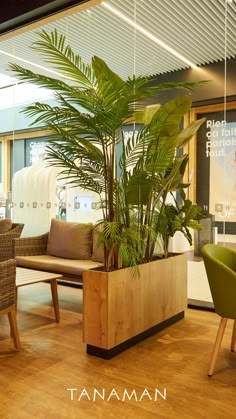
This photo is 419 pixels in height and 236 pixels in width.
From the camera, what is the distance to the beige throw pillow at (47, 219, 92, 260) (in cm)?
450

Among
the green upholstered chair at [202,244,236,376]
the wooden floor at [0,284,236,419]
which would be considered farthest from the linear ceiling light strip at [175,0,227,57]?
the wooden floor at [0,284,236,419]

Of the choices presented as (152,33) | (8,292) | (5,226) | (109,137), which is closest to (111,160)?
(109,137)

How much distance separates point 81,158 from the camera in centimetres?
289

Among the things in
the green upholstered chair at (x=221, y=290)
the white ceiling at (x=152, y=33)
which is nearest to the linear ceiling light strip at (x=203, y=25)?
the white ceiling at (x=152, y=33)

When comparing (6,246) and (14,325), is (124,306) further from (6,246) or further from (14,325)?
(6,246)

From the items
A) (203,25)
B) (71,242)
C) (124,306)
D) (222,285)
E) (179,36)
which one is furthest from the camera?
(71,242)

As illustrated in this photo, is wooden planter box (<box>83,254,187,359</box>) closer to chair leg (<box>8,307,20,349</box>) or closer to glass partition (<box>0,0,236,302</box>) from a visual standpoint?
chair leg (<box>8,307,20,349</box>)

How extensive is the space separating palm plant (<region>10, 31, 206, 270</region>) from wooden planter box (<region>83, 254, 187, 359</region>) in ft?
0.56

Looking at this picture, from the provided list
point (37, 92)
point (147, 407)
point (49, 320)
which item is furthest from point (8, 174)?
point (147, 407)

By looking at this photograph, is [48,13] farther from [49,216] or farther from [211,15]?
[49,216]

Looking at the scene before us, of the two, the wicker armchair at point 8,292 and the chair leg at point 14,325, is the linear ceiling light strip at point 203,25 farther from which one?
the chair leg at point 14,325

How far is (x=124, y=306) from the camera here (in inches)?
115

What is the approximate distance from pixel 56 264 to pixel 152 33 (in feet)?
9.80

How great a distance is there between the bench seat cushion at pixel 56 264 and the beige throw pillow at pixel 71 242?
0.34 feet
